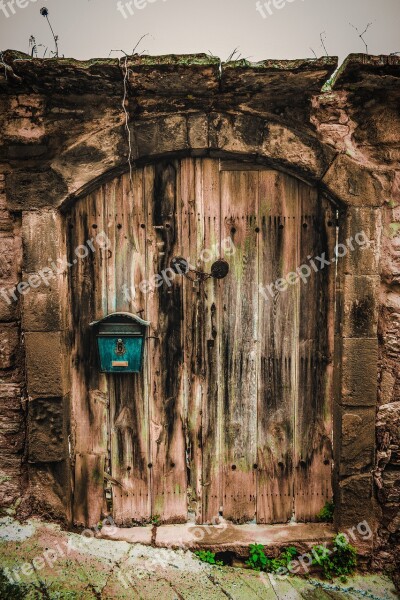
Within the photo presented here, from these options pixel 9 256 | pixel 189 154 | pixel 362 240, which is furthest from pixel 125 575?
pixel 189 154

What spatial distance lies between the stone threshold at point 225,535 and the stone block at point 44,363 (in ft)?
3.65

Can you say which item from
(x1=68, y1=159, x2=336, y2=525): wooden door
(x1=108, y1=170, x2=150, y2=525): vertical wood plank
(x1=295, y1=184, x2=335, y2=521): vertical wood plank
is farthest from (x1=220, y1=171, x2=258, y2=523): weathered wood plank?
(x1=108, y1=170, x2=150, y2=525): vertical wood plank

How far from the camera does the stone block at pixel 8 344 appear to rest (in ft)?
8.54

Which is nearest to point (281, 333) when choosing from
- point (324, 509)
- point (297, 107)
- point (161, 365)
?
point (161, 365)

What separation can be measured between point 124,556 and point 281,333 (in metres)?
1.78

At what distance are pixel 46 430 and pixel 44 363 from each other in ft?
1.47

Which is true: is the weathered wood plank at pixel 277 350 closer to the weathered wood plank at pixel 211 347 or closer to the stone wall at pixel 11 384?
the weathered wood plank at pixel 211 347

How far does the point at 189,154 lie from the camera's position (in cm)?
263

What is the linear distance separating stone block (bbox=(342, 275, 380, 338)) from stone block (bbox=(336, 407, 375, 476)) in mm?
530

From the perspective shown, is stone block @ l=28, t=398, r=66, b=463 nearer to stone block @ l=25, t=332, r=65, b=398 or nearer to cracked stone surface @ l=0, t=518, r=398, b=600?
stone block @ l=25, t=332, r=65, b=398

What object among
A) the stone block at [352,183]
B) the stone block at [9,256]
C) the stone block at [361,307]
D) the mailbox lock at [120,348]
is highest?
the stone block at [352,183]

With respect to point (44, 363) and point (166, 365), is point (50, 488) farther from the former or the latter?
point (166, 365)

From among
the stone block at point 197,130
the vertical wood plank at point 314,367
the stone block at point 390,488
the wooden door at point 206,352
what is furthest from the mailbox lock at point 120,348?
the stone block at point 390,488

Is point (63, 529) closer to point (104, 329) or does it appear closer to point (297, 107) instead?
point (104, 329)
